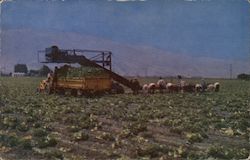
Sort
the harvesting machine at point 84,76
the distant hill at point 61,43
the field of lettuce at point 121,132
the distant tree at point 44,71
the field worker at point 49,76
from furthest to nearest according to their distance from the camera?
1. the distant tree at point 44,71
2. the field worker at point 49,76
3. the harvesting machine at point 84,76
4. the distant hill at point 61,43
5. the field of lettuce at point 121,132

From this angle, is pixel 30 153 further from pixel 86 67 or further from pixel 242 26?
pixel 86 67

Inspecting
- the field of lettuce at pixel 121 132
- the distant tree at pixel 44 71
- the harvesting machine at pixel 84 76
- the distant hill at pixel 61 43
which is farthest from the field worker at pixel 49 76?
the distant hill at pixel 61 43

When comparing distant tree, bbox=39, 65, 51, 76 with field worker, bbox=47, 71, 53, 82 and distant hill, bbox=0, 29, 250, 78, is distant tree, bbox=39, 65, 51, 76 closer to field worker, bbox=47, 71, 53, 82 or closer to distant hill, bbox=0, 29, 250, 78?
field worker, bbox=47, 71, 53, 82

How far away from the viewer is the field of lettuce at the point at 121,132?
1072 cm

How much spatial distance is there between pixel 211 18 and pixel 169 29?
3.62 ft

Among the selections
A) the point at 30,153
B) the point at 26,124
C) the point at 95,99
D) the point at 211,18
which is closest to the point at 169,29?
the point at 211,18

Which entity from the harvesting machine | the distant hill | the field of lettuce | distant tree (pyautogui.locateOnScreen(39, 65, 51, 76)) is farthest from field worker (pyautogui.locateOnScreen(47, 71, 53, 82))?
the distant hill

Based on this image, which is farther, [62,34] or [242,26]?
[62,34]

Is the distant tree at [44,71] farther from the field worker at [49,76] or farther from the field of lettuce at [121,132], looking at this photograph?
the field of lettuce at [121,132]

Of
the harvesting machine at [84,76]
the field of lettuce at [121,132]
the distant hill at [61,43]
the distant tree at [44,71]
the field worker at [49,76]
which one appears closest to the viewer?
the field of lettuce at [121,132]

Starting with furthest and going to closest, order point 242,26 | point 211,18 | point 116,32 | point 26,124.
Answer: point 26,124 → point 116,32 → point 211,18 → point 242,26

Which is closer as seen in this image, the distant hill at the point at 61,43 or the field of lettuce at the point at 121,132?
the field of lettuce at the point at 121,132

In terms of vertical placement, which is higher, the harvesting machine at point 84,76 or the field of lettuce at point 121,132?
the harvesting machine at point 84,76

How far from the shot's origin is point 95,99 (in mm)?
22953
